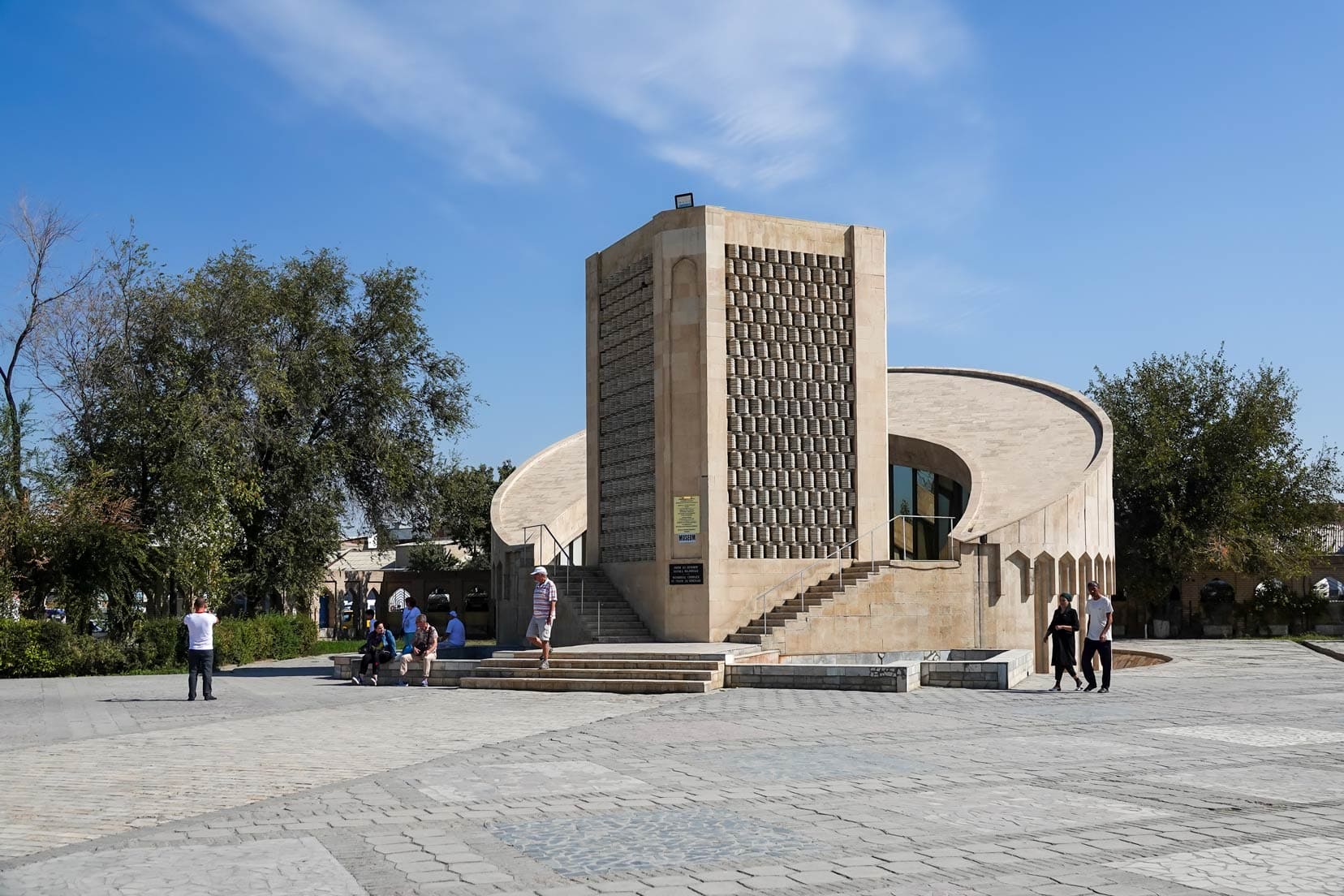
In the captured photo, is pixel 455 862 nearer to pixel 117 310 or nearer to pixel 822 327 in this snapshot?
pixel 822 327

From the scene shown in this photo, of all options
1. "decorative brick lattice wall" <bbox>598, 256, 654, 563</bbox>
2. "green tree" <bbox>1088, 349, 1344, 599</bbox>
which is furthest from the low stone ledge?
"green tree" <bbox>1088, 349, 1344, 599</bbox>

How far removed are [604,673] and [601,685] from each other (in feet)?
1.01

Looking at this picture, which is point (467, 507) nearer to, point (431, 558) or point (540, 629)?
point (431, 558)

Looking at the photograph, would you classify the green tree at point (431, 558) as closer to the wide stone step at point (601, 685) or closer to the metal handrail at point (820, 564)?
the metal handrail at point (820, 564)

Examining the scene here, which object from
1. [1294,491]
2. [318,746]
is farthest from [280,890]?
[1294,491]

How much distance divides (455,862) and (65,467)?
80.9ft

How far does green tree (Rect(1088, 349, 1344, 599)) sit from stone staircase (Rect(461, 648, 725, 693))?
2440cm

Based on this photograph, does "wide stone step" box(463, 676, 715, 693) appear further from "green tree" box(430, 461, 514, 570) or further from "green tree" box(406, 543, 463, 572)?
"green tree" box(406, 543, 463, 572)

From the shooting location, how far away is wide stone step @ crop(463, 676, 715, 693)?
664 inches

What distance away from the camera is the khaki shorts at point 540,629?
18.1m

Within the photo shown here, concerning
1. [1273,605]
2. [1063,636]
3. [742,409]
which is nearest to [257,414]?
[742,409]

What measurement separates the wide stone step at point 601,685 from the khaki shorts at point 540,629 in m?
0.61

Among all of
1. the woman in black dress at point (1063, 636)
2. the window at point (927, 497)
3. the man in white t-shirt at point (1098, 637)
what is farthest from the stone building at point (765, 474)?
the window at point (927, 497)

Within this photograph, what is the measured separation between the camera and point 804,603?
2083cm
